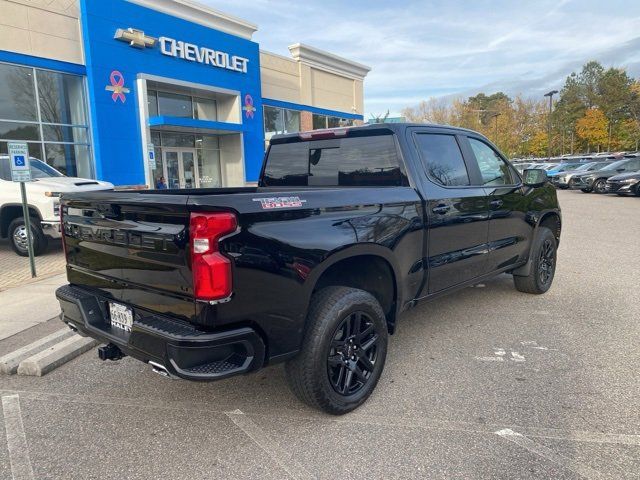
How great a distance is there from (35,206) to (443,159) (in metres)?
7.51

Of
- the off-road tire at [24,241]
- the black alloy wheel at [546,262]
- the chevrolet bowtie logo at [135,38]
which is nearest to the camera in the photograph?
the black alloy wheel at [546,262]

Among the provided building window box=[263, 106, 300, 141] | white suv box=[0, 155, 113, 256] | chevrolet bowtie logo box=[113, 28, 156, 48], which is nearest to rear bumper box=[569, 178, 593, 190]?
building window box=[263, 106, 300, 141]

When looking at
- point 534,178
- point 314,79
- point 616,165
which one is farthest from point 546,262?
point 616,165

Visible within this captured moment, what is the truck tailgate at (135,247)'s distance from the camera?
96.2 inches

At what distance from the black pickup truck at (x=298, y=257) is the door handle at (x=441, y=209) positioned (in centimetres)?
2

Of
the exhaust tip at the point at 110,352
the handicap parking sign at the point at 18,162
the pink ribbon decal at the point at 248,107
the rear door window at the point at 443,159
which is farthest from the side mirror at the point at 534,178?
the pink ribbon decal at the point at 248,107

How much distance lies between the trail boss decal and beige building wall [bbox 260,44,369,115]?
19277 millimetres

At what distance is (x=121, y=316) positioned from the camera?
290cm

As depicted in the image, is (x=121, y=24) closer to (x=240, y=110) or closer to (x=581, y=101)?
(x=240, y=110)

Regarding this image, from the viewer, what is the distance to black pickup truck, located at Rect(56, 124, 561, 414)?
2418 millimetres

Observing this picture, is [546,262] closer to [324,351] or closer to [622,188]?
[324,351]

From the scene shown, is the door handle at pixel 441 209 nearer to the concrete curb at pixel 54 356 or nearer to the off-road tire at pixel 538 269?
the off-road tire at pixel 538 269

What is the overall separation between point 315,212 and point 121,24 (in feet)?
47.4

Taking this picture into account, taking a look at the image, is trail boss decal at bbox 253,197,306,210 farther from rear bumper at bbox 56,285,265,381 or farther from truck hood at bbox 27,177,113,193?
truck hood at bbox 27,177,113,193
